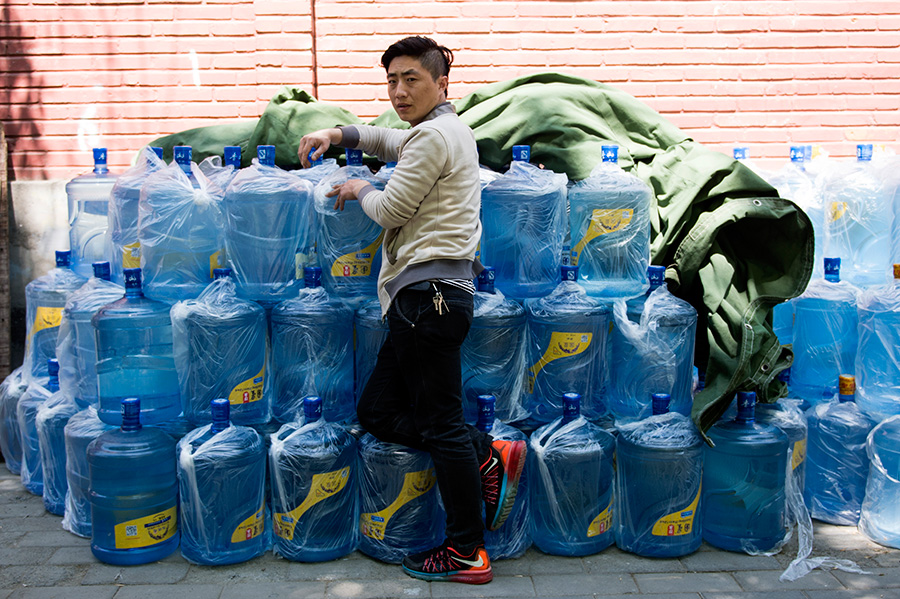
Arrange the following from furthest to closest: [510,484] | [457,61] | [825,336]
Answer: [457,61] → [825,336] → [510,484]

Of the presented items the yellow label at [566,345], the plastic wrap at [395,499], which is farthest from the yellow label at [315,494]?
the yellow label at [566,345]

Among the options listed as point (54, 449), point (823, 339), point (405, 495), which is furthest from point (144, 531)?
point (823, 339)

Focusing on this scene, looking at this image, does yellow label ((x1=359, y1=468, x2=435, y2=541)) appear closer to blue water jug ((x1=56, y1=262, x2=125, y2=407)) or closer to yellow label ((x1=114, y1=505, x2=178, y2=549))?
yellow label ((x1=114, y1=505, x2=178, y2=549))

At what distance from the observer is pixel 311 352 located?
11.9 feet

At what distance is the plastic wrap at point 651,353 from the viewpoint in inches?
143

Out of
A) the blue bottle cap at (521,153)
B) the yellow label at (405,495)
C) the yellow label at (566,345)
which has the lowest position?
the yellow label at (405,495)

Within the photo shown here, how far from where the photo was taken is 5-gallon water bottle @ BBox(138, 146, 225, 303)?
12.1 feet

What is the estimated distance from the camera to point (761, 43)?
17.0ft

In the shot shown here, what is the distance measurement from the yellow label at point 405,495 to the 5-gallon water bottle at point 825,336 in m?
1.96

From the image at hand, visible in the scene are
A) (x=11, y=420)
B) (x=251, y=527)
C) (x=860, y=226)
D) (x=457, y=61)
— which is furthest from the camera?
(x=457, y=61)

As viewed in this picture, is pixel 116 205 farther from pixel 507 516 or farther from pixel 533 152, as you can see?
pixel 507 516

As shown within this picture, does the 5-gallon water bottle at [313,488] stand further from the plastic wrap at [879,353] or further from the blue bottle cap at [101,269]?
the plastic wrap at [879,353]

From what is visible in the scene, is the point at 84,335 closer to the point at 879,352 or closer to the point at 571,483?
the point at 571,483

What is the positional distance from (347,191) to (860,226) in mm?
2666
